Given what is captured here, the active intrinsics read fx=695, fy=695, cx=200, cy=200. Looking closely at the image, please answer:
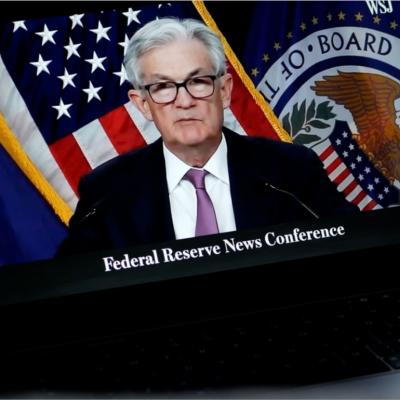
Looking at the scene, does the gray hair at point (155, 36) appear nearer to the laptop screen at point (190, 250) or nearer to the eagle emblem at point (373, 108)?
the laptop screen at point (190, 250)

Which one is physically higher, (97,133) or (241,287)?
(97,133)

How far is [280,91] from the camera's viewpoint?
99cm

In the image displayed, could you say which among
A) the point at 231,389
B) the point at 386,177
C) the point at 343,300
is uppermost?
the point at 386,177

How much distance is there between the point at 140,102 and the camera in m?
0.95

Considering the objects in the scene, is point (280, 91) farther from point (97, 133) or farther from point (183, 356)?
point (183, 356)

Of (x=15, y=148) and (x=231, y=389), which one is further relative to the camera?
(x=15, y=148)

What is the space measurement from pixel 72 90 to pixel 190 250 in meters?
0.27

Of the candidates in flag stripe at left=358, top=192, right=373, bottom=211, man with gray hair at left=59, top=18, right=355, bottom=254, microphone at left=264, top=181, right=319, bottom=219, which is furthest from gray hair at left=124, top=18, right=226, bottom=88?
flag stripe at left=358, top=192, right=373, bottom=211

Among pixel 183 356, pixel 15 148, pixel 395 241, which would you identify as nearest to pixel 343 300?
pixel 395 241

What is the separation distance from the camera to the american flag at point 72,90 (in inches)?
36.0

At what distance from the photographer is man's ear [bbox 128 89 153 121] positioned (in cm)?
94

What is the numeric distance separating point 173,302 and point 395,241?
0.32 m

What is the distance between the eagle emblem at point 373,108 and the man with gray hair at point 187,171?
0.08 metres

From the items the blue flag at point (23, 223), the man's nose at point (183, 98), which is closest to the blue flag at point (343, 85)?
the man's nose at point (183, 98)
